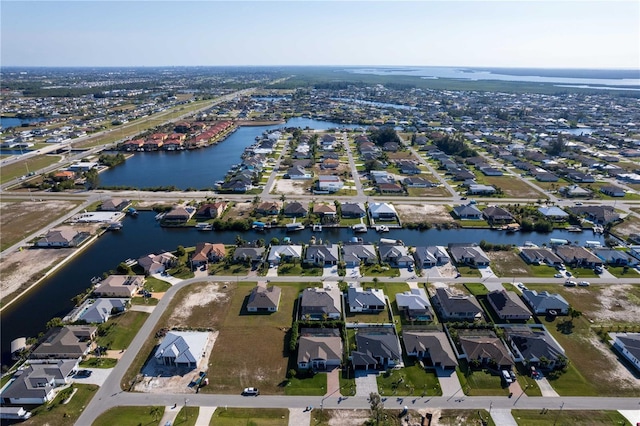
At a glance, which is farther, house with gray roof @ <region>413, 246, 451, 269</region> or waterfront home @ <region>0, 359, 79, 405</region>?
house with gray roof @ <region>413, 246, 451, 269</region>

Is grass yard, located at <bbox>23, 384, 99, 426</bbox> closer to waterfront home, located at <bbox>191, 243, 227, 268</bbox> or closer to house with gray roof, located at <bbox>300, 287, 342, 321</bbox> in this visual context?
house with gray roof, located at <bbox>300, 287, 342, 321</bbox>

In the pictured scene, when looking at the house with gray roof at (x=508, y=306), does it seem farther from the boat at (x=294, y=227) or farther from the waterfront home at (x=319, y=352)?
the boat at (x=294, y=227)

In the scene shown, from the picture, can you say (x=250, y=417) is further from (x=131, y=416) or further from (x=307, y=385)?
(x=131, y=416)

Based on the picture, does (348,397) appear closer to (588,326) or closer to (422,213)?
(588,326)

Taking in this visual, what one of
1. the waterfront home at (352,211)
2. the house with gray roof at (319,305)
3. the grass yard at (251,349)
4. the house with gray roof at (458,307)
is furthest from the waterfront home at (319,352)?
the waterfront home at (352,211)

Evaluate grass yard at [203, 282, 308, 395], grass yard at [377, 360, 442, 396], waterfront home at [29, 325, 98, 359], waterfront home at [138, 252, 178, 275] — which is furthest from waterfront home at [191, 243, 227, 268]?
grass yard at [377, 360, 442, 396]

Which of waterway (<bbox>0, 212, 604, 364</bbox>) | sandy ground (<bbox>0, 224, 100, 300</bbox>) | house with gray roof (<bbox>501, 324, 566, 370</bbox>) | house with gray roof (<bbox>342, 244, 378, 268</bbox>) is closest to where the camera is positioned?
house with gray roof (<bbox>501, 324, 566, 370</bbox>)

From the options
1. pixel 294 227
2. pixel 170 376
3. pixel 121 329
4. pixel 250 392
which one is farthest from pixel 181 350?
pixel 294 227
